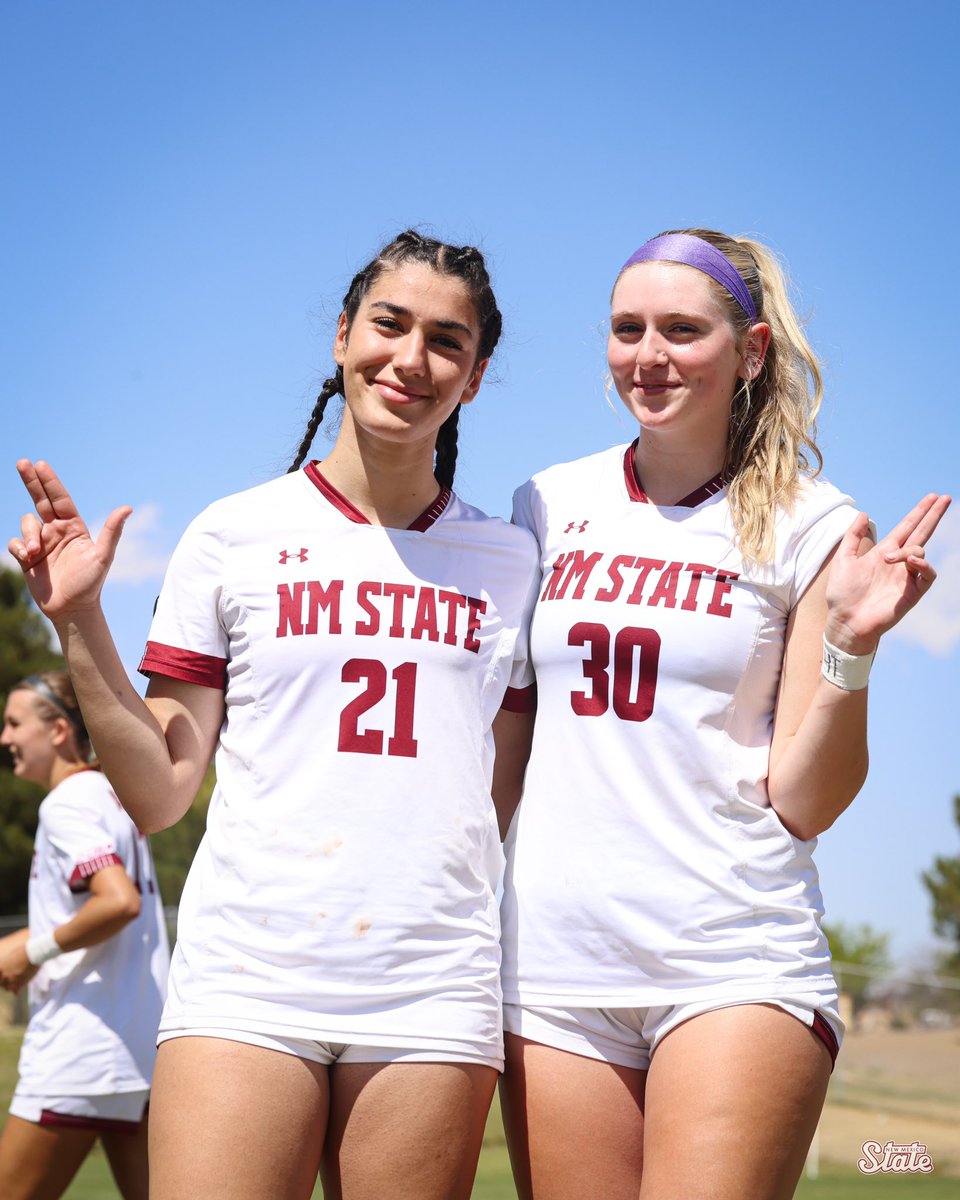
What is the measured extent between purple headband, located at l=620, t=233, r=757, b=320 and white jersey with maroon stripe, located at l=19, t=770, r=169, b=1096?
3521mm

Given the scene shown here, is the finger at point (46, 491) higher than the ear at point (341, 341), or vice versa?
the ear at point (341, 341)

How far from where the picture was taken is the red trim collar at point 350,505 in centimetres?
315

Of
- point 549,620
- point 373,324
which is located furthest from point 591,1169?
point 373,324

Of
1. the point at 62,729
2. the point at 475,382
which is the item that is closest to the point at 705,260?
the point at 475,382

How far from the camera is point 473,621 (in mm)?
3076

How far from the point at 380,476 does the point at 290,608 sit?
0.41m

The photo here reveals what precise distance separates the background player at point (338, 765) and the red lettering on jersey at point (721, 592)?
0.43 meters

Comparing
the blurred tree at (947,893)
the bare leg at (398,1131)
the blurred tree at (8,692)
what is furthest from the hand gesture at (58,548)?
the blurred tree at (947,893)

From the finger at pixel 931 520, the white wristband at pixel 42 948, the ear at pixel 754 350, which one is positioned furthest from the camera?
the white wristband at pixel 42 948

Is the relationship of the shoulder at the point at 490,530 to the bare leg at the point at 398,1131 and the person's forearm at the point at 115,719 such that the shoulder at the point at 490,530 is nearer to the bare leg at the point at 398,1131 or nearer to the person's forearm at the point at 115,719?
the person's forearm at the point at 115,719

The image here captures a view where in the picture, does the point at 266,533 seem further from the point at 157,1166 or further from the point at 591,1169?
the point at 591,1169

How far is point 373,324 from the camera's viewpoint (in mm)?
3164

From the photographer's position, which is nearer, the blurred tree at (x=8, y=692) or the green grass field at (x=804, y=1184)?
the green grass field at (x=804, y=1184)

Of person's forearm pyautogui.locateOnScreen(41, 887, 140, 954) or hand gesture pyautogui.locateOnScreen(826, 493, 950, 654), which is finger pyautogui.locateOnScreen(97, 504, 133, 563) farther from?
person's forearm pyautogui.locateOnScreen(41, 887, 140, 954)
